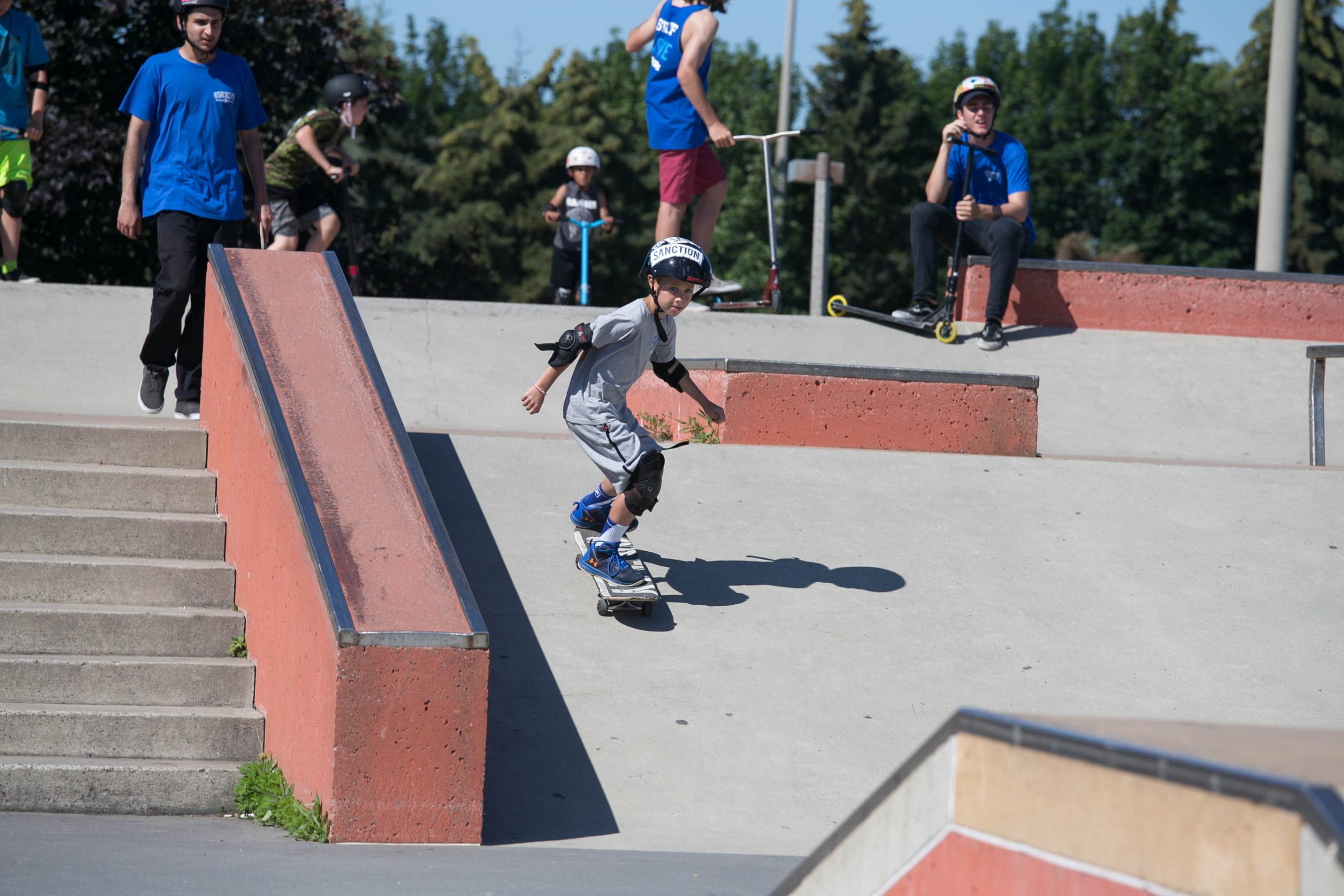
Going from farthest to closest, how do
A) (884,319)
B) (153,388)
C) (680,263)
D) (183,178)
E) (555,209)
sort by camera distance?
1. (555,209)
2. (884,319)
3. (153,388)
4. (183,178)
5. (680,263)

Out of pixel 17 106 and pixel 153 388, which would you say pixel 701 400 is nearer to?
pixel 153 388

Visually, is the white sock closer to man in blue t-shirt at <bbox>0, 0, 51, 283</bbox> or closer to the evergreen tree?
man in blue t-shirt at <bbox>0, 0, 51, 283</bbox>

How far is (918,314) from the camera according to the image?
9742mm

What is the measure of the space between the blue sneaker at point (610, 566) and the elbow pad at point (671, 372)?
78 cm

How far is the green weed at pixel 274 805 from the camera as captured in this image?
4.06m

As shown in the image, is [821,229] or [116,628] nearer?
[116,628]

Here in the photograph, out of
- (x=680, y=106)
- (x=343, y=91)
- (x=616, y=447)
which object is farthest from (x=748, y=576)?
(x=343, y=91)

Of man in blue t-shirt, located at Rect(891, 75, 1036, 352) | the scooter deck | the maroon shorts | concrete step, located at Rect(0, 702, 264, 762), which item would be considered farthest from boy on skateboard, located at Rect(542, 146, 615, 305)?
concrete step, located at Rect(0, 702, 264, 762)

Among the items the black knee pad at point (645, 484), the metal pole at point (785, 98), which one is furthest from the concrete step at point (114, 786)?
the metal pole at point (785, 98)

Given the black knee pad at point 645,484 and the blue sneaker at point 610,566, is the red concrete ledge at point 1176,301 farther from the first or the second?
the blue sneaker at point 610,566

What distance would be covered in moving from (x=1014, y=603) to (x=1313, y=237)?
141ft

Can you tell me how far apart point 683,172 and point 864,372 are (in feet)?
7.67

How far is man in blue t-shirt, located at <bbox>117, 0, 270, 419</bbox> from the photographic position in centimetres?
637

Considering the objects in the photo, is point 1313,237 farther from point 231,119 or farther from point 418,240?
point 231,119
